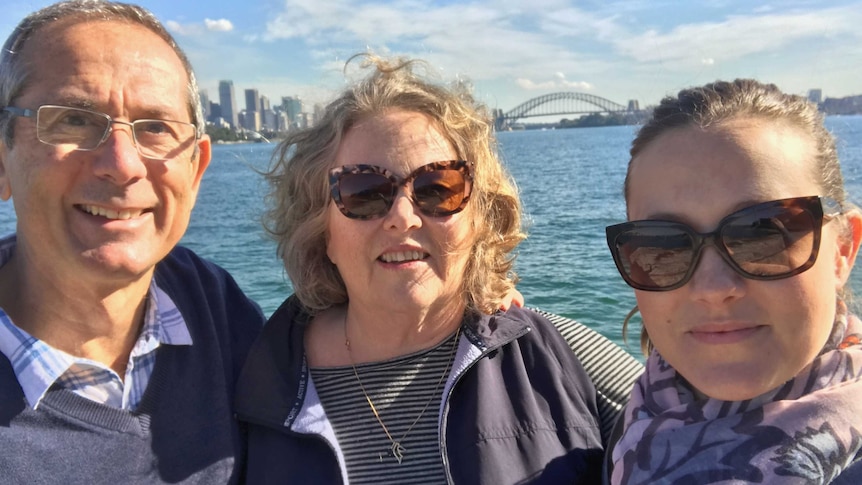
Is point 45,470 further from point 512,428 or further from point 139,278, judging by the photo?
point 512,428

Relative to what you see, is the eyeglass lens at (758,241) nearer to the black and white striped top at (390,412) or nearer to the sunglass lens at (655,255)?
the sunglass lens at (655,255)

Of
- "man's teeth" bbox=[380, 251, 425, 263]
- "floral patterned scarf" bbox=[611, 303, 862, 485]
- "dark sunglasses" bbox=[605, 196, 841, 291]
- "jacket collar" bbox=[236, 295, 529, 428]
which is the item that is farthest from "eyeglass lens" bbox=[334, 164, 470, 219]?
"floral patterned scarf" bbox=[611, 303, 862, 485]

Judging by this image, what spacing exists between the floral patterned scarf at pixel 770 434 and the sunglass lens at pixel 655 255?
0.38 meters

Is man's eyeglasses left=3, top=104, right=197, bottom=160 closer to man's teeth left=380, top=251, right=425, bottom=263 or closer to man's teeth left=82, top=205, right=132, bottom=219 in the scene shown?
man's teeth left=82, top=205, right=132, bottom=219

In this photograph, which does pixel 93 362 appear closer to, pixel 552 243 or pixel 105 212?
pixel 105 212

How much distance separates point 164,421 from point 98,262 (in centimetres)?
63

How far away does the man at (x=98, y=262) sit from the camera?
204 centimetres

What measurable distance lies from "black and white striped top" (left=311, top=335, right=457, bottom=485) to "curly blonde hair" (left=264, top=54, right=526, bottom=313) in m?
0.35

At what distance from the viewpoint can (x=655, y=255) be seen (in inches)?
63.9

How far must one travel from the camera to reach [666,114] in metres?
1.75

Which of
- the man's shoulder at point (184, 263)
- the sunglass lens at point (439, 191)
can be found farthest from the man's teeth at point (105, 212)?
the sunglass lens at point (439, 191)

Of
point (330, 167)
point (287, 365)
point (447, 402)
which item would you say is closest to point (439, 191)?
point (330, 167)

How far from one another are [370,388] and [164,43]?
159 centimetres

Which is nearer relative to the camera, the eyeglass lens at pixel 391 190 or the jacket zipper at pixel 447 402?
the jacket zipper at pixel 447 402
